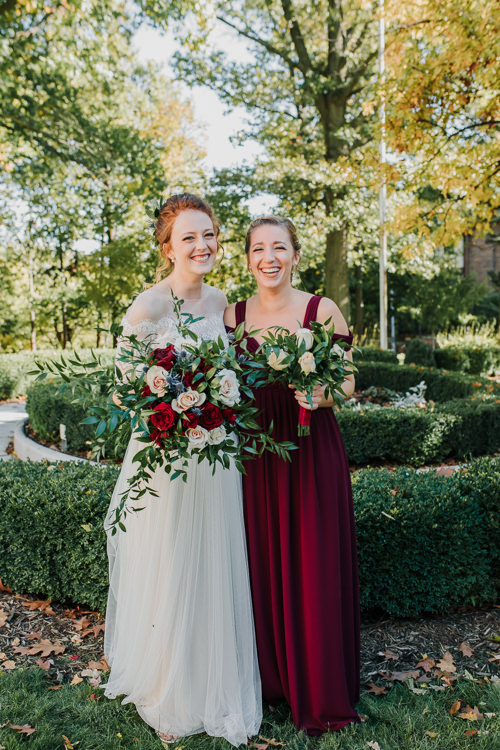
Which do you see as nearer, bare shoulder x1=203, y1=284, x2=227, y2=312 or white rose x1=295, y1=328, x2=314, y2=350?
white rose x1=295, y1=328, x2=314, y2=350

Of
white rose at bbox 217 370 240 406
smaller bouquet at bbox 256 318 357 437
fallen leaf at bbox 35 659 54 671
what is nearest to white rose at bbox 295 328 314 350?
smaller bouquet at bbox 256 318 357 437

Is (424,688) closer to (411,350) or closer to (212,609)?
(212,609)

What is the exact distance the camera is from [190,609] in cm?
257

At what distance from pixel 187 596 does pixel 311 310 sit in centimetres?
137

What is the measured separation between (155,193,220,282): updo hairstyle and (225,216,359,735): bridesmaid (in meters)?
0.30

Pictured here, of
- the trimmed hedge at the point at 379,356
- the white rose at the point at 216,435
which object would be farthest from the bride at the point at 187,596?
the trimmed hedge at the point at 379,356

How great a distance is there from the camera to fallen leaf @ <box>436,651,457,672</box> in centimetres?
321

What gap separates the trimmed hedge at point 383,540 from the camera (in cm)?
372

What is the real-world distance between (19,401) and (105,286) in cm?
450

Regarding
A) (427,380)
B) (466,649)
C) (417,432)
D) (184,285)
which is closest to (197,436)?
(184,285)

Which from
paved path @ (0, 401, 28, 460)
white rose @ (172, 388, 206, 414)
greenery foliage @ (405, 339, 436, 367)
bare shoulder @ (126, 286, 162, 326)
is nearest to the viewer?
white rose @ (172, 388, 206, 414)

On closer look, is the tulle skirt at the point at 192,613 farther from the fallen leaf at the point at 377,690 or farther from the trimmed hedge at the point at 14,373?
the trimmed hedge at the point at 14,373

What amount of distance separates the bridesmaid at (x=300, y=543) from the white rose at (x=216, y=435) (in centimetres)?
53

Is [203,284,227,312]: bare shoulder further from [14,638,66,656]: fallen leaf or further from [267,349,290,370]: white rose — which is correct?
[14,638,66,656]: fallen leaf
